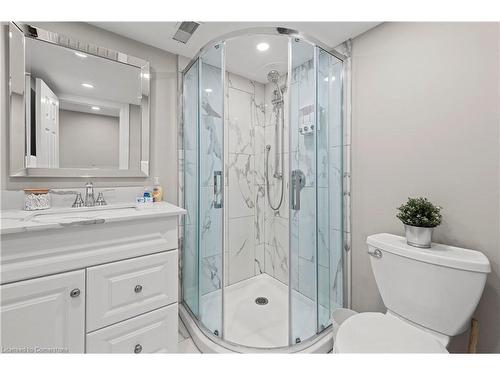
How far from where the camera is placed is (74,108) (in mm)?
1340

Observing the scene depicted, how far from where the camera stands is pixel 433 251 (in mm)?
1000

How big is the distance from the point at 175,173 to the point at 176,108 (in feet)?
1.68

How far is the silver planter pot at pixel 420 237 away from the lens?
1039mm

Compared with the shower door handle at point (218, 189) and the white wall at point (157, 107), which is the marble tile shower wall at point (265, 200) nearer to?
the white wall at point (157, 107)

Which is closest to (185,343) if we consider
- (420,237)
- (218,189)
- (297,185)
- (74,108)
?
(218,189)

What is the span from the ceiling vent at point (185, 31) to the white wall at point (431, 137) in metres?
1.09

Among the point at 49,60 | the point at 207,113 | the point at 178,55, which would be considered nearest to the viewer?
the point at 49,60

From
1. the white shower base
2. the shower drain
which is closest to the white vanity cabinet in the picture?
the white shower base

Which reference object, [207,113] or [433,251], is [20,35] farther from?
[433,251]

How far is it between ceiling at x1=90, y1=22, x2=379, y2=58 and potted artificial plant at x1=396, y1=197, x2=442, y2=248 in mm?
1164

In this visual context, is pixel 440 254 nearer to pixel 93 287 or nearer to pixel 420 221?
pixel 420 221

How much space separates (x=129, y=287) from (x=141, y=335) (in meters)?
0.26

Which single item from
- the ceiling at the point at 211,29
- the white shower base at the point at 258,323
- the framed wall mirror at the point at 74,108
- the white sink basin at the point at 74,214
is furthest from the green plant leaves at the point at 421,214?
the framed wall mirror at the point at 74,108
